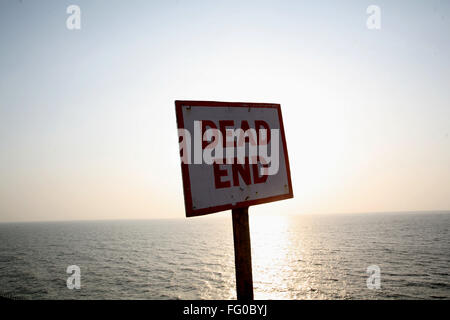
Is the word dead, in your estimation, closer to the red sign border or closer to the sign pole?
the red sign border

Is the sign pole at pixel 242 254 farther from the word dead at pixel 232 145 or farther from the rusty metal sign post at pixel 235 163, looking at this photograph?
the word dead at pixel 232 145

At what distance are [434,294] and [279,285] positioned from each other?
2094 cm

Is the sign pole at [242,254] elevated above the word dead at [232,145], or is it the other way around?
the word dead at [232,145]

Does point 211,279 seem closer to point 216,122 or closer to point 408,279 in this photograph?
point 408,279

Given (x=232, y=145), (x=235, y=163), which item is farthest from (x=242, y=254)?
(x=232, y=145)

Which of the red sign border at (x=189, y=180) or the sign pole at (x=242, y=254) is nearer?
the red sign border at (x=189, y=180)

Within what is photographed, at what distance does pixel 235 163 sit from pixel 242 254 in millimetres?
812

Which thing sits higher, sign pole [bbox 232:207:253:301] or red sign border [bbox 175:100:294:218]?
red sign border [bbox 175:100:294:218]

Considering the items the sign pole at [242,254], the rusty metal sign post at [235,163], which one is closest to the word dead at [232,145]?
the rusty metal sign post at [235,163]

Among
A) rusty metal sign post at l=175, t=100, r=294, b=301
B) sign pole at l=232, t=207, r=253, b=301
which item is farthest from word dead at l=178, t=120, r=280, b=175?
sign pole at l=232, t=207, r=253, b=301

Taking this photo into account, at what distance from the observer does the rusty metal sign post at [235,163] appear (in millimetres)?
2273

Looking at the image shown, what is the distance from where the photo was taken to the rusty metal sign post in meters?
2.27
